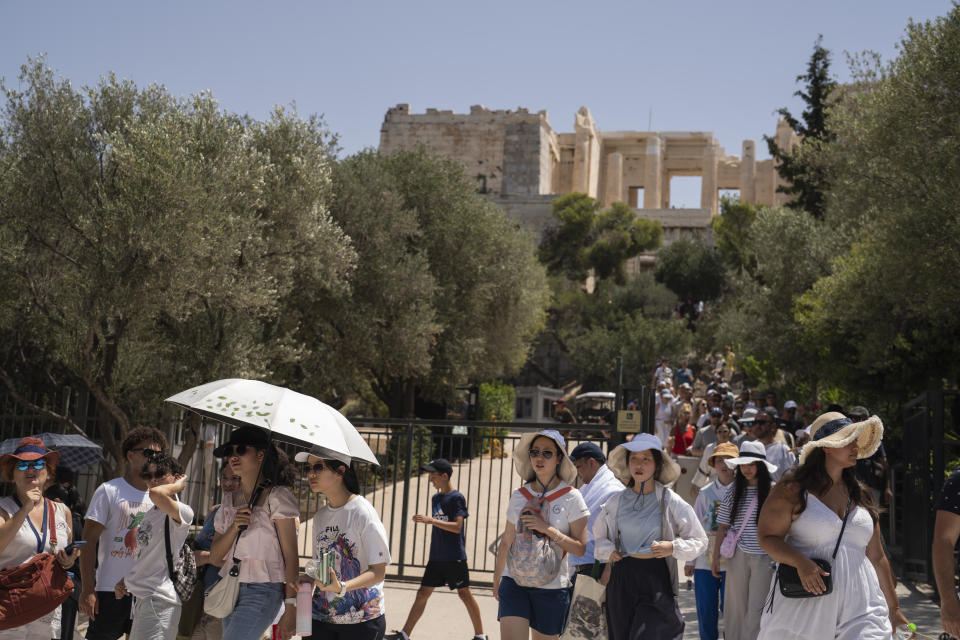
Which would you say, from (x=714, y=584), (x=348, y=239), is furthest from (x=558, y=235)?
(x=714, y=584)

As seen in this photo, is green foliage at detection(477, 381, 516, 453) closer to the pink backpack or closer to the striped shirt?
the striped shirt

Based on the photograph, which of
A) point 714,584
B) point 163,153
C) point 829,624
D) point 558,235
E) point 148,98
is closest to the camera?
point 829,624

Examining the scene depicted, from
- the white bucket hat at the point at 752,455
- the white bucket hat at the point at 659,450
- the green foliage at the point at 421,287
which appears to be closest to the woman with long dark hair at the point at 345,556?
the white bucket hat at the point at 659,450

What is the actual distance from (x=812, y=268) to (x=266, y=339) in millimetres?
12939

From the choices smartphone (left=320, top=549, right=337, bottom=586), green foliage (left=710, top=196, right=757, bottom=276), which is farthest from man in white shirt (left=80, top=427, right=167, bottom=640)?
green foliage (left=710, top=196, right=757, bottom=276)

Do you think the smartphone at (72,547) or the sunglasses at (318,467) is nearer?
the sunglasses at (318,467)

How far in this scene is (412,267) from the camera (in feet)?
65.9

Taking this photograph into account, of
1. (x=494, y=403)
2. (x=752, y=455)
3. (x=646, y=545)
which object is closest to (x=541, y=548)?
(x=646, y=545)

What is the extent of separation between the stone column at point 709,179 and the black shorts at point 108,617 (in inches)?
2942

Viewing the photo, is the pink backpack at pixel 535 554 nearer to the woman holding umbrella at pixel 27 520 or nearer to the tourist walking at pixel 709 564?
the tourist walking at pixel 709 564

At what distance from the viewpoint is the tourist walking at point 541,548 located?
521 cm

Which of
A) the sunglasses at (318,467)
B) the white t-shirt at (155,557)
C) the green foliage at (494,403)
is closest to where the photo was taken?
the sunglasses at (318,467)

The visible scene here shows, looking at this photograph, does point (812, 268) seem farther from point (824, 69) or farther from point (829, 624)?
point (829, 624)

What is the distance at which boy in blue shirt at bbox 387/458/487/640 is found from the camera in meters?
7.34
